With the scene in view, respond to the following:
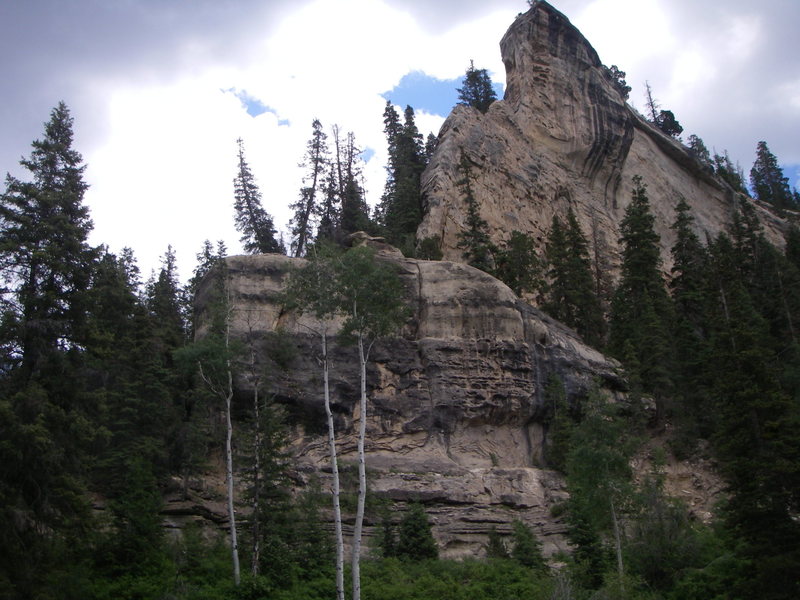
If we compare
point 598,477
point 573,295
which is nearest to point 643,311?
point 573,295

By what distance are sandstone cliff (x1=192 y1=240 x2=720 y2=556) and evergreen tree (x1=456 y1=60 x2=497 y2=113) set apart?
3433 cm

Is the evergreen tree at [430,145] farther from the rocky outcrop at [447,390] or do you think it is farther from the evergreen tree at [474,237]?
the rocky outcrop at [447,390]

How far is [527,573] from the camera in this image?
25.9 meters

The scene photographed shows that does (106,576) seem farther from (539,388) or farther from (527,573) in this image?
(539,388)

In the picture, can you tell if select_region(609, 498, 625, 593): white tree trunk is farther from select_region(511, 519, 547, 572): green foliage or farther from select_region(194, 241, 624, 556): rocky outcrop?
select_region(194, 241, 624, 556): rocky outcrop

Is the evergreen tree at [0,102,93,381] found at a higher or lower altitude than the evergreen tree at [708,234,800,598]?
higher

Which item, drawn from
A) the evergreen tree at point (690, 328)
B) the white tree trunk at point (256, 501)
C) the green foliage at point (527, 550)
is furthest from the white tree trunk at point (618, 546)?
the white tree trunk at point (256, 501)

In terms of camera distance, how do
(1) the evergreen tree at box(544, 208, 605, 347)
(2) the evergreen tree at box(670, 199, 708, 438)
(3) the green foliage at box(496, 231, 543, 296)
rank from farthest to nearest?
(3) the green foliage at box(496, 231, 543, 296), (1) the evergreen tree at box(544, 208, 605, 347), (2) the evergreen tree at box(670, 199, 708, 438)

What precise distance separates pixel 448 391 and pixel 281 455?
37.4 feet

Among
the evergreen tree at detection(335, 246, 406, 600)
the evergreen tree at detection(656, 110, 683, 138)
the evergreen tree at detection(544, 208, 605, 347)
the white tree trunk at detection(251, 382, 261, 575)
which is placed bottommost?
the white tree trunk at detection(251, 382, 261, 575)

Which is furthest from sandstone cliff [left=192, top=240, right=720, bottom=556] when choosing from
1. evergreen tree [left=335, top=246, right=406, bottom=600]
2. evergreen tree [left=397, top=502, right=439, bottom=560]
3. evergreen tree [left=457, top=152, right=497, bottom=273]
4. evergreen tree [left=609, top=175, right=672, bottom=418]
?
evergreen tree [left=335, top=246, right=406, bottom=600]

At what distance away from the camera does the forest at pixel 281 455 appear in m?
20.1

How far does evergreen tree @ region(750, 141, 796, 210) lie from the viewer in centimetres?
8138

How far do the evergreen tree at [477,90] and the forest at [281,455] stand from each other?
34.3 meters
